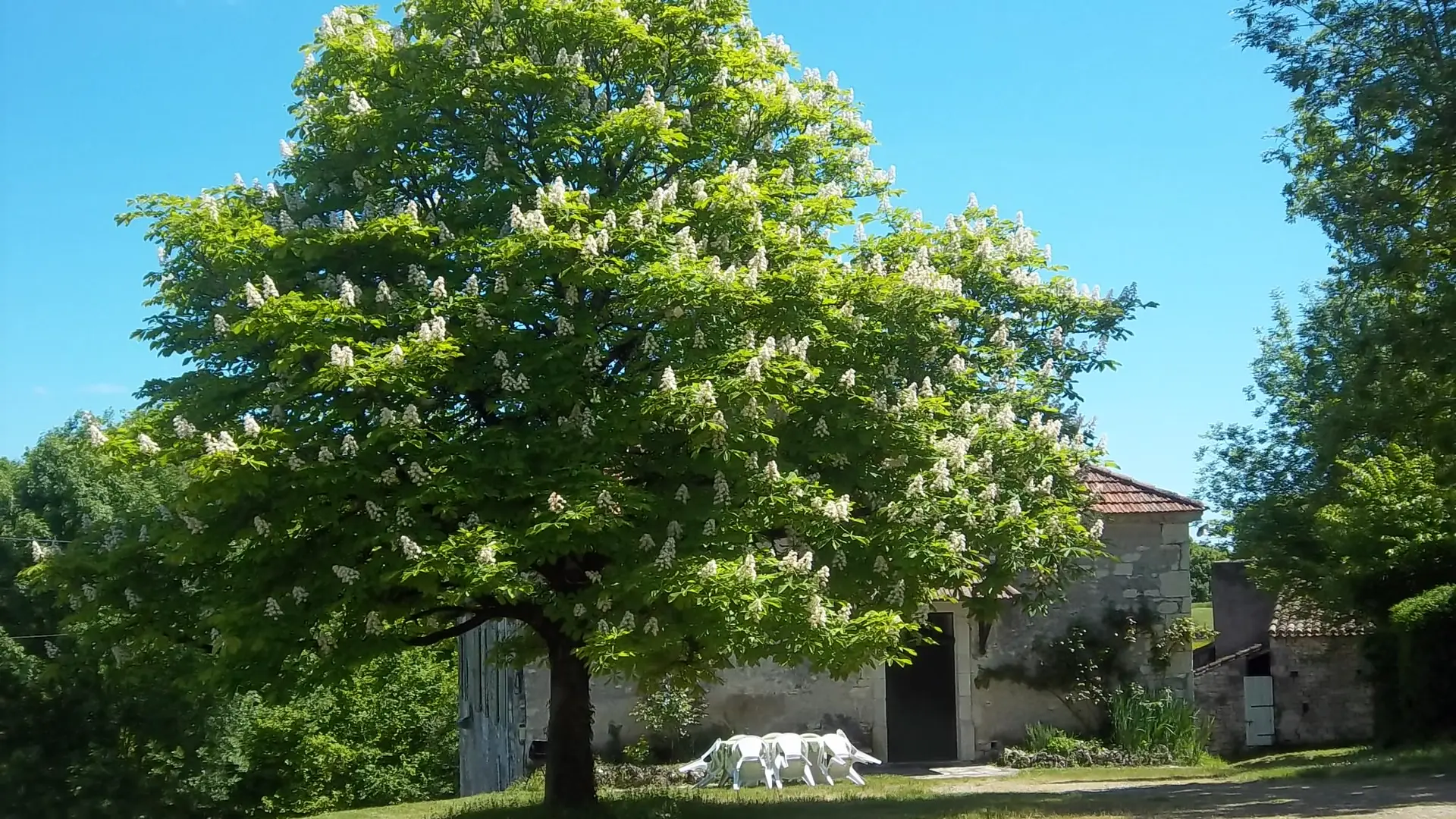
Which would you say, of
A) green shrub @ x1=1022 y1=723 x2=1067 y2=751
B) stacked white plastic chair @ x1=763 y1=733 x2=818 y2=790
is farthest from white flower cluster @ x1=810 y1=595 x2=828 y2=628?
green shrub @ x1=1022 y1=723 x2=1067 y2=751

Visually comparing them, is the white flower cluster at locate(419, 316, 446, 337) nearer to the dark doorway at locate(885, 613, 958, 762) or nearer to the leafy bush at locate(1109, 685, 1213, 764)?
the dark doorway at locate(885, 613, 958, 762)

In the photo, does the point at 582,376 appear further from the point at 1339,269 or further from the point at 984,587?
the point at 1339,269

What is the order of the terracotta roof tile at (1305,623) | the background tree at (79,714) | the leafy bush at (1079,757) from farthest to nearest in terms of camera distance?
1. the terracotta roof tile at (1305,623)
2. the background tree at (79,714)
3. the leafy bush at (1079,757)

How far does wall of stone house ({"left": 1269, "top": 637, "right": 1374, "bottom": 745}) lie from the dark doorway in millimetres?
9991

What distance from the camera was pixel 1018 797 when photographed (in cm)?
1343

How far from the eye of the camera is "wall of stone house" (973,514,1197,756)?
19.8m

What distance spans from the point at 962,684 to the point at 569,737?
8.83 meters

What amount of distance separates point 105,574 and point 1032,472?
865 cm

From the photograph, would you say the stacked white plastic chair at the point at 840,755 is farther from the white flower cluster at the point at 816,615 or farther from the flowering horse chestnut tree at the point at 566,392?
the white flower cluster at the point at 816,615

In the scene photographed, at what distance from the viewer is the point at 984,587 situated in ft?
39.5

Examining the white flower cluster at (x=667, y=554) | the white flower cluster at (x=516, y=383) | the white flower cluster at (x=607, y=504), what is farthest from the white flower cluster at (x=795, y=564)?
the white flower cluster at (x=516, y=383)

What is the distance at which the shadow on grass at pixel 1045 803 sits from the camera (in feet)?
36.6

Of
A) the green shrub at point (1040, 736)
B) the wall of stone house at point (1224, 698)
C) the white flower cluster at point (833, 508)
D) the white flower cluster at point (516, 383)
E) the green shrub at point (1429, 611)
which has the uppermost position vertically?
the white flower cluster at point (516, 383)

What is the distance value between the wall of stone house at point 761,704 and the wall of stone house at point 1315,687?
11968 millimetres
